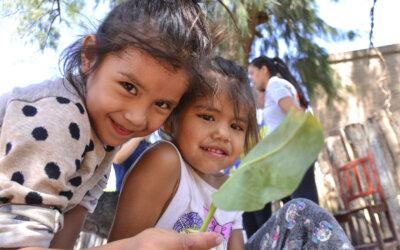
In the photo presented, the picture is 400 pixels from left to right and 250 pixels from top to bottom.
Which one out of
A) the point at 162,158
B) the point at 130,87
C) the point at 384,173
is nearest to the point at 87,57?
the point at 130,87

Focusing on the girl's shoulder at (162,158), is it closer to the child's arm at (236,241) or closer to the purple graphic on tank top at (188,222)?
the purple graphic on tank top at (188,222)

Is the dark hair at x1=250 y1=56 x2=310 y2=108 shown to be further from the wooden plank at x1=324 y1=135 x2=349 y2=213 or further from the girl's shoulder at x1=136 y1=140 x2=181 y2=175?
the girl's shoulder at x1=136 y1=140 x2=181 y2=175

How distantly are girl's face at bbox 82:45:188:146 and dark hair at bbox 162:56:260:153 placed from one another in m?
0.16

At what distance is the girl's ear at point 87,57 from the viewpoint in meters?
0.73

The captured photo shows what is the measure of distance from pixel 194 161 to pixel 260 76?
4.24 feet

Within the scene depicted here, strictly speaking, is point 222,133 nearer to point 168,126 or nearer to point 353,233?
point 168,126

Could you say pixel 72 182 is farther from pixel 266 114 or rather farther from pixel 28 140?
pixel 266 114

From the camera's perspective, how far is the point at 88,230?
3.40 ft

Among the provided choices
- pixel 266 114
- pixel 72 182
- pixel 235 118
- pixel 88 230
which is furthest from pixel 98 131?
pixel 266 114

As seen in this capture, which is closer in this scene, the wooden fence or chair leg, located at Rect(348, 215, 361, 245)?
chair leg, located at Rect(348, 215, 361, 245)

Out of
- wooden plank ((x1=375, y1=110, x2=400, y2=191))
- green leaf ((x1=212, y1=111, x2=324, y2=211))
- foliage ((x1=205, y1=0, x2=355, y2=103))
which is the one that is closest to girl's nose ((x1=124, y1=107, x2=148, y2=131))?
green leaf ((x1=212, y1=111, x2=324, y2=211))

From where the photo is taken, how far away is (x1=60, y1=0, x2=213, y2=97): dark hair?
0.69 meters

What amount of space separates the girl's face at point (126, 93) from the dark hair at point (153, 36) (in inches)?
0.8

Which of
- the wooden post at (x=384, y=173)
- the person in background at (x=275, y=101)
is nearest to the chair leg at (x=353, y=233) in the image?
the wooden post at (x=384, y=173)
